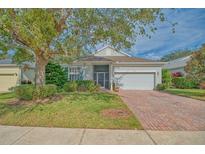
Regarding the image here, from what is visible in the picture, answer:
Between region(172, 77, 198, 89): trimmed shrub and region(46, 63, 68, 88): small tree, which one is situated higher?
region(46, 63, 68, 88): small tree

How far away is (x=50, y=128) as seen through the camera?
718 cm

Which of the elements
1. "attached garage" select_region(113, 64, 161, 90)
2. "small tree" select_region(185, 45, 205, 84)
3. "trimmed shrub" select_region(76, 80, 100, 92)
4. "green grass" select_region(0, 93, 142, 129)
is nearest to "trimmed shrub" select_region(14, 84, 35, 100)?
"green grass" select_region(0, 93, 142, 129)

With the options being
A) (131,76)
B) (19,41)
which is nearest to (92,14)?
(19,41)

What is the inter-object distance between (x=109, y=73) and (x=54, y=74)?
5953mm

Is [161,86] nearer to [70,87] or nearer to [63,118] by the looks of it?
[70,87]

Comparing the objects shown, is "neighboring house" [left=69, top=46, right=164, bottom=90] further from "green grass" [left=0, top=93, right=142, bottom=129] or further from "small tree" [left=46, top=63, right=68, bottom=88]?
"green grass" [left=0, top=93, right=142, bottom=129]

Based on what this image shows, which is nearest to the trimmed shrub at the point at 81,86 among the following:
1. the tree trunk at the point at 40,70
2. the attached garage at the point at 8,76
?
the tree trunk at the point at 40,70

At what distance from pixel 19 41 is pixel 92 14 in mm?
4187

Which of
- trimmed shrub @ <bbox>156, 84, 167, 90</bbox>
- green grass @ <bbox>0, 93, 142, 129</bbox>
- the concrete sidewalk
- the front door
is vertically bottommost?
the concrete sidewalk

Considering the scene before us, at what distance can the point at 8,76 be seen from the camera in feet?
82.6

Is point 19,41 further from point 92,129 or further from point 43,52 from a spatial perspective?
point 92,129

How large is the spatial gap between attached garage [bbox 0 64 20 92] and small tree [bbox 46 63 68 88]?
4.84 metres

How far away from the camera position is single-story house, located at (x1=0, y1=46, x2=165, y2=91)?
81.2 feet

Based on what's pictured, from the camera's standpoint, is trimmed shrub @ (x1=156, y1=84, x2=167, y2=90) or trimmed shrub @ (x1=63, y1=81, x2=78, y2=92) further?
trimmed shrub @ (x1=156, y1=84, x2=167, y2=90)
